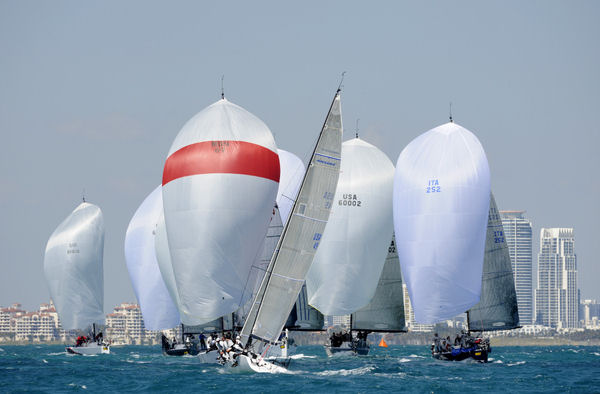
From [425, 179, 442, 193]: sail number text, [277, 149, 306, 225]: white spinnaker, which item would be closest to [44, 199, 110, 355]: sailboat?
[277, 149, 306, 225]: white spinnaker

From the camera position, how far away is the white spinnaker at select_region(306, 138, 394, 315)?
57.5 meters

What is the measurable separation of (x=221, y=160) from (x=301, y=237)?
25.8 ft

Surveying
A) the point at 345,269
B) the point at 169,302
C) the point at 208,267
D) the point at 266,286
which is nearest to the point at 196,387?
the point at 266,286

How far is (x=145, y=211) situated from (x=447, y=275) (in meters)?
24.6

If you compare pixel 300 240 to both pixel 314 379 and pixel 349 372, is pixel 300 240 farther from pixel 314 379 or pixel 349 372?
pixel 349 372

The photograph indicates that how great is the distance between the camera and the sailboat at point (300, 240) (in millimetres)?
37438

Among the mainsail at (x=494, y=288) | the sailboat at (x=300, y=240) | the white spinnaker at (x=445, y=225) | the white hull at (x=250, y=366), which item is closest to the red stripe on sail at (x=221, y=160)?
the sailboat at (x=300, y=240)

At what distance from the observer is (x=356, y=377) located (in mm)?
42125

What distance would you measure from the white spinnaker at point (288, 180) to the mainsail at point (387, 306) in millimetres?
6543

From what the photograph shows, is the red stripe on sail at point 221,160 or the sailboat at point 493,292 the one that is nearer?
the red stripe on sail at point 221,160

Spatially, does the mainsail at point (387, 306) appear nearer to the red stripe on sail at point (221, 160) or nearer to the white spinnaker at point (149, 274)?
the white spinnaker at point (149, 274)

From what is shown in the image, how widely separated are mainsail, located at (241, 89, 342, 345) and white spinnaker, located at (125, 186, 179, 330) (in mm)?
26452

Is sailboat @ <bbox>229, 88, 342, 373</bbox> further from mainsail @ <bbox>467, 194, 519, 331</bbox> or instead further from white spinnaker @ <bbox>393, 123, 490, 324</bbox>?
mainsail @ <bbox>467, 194, 519, 331</bbox>

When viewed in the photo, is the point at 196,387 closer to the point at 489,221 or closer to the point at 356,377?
the point at 356,377
